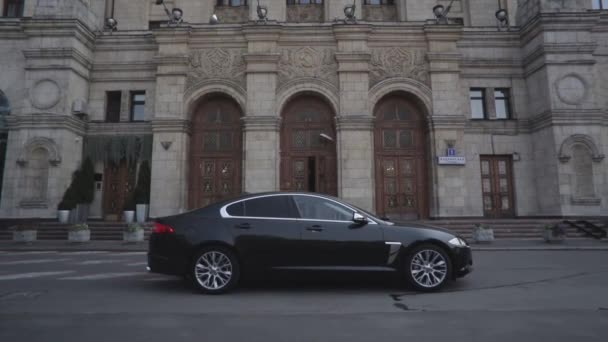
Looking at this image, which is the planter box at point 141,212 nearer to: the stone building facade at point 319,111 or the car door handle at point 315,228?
the stone building facade at point 319,111

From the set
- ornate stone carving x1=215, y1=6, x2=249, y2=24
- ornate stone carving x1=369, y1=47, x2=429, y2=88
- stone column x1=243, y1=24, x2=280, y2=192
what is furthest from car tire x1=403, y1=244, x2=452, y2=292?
ornate stone carving x1=215, y1=6, x2=249, y2=24

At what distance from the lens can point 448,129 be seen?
1853cm

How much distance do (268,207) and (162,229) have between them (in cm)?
175

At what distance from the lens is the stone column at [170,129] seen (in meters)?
18.2

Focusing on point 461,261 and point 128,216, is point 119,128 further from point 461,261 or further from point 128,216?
point 461,261

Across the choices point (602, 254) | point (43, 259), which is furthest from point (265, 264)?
point (602, 254)

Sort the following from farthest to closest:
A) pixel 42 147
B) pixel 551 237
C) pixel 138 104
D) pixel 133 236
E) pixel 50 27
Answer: pixel 138 104, pixel 50 27, pixel 42 147, pixel 133 236, pixel 551 237

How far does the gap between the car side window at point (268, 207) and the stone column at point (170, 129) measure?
12397mm

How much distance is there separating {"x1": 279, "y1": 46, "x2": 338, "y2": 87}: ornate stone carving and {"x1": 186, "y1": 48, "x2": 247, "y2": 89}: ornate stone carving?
6.45 feet

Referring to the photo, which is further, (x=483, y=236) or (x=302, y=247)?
(x=483, y=236)

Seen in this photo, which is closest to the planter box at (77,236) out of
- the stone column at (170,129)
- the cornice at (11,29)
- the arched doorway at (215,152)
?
the stone column at (170,129)

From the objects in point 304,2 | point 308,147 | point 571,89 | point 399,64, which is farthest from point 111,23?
point 571,89

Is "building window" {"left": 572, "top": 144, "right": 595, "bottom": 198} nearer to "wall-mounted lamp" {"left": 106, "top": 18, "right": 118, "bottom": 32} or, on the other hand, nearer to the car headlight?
the car headlight

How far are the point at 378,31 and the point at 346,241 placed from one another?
15419 mm
